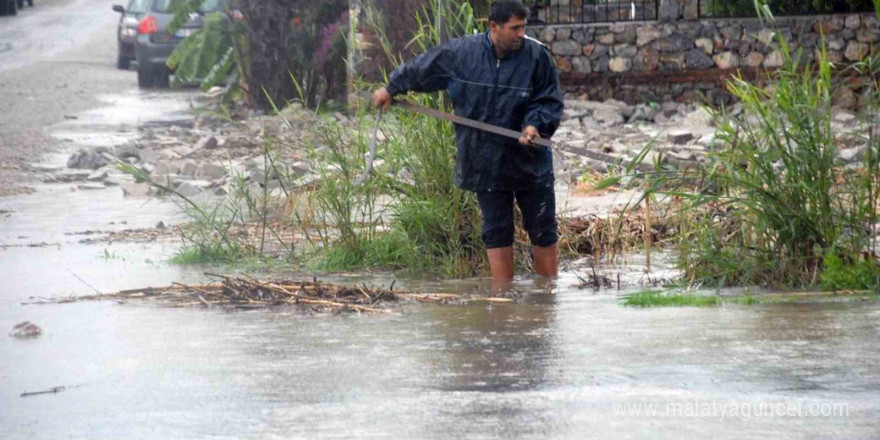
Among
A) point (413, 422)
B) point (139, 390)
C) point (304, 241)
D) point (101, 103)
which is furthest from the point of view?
point (101, 103)

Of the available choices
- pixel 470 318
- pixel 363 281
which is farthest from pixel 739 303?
pixel 363 281

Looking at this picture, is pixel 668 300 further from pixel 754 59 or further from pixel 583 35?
pixel 583 35

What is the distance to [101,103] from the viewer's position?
2153cm

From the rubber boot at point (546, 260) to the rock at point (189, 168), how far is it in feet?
20.6

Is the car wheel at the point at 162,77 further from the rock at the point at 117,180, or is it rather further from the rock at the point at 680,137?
the rock at the point at 680,137

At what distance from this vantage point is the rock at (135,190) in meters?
12.2

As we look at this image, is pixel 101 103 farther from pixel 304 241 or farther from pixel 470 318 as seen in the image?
pixel 470 318

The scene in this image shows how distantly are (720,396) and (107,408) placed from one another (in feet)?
7.07

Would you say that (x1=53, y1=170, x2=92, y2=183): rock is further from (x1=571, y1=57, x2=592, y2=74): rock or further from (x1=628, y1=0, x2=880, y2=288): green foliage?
(x1=628, y1=0, x2=880, y2=288): green foliage

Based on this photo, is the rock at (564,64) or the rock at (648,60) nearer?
the rock at (648,60)

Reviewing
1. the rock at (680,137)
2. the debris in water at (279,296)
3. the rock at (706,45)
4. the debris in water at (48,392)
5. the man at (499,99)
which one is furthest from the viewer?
the rock at (706,45)

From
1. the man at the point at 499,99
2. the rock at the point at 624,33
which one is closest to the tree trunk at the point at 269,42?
the rock at the point at 624,33

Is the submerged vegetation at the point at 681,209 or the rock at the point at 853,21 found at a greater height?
the rock at the point at 853,21

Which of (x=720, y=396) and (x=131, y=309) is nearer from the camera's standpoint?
(x=720, y=396)
